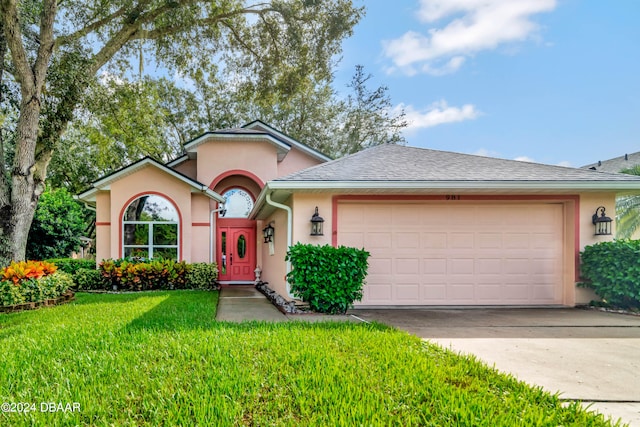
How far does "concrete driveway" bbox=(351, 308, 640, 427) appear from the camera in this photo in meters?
3.56

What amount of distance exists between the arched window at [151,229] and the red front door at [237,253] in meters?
2.19

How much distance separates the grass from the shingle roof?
11.3ft

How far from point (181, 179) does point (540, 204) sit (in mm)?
10710

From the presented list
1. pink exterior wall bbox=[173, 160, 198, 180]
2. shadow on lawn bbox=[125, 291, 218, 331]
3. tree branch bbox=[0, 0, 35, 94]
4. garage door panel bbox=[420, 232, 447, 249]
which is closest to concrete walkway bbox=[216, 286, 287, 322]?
shadow on lawn bbox=[125, 291, 218, 331]

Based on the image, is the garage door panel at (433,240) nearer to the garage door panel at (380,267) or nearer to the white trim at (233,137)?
the garage door panel at (380,267)

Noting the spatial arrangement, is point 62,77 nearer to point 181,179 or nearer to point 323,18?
point 181,179

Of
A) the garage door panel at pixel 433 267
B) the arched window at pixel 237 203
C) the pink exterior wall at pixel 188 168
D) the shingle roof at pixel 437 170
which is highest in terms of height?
the pink exterior wall at pixel 188 168

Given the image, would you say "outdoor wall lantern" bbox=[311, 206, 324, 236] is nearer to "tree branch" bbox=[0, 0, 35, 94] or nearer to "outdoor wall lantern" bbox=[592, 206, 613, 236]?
"outdoor wall lantern" bbox=[592, 206, 613, 236]

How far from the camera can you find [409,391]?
3.25 metres

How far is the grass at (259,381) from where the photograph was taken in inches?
111

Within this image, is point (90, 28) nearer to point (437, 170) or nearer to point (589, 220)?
point (437, 170)

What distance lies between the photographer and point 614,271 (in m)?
7.70

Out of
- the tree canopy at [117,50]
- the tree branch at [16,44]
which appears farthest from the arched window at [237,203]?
the tree branch at [16,44]

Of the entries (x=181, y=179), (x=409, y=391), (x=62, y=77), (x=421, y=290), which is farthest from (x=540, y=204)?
(x=62, y=77)
